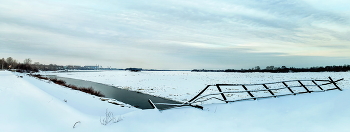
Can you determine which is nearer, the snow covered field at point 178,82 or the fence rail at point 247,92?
Result: the fence rail at point 247,92

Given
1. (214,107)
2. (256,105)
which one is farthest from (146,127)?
(256,105)

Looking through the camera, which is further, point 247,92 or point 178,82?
point 178,82

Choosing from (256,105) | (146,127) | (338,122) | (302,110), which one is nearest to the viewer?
(146,127)

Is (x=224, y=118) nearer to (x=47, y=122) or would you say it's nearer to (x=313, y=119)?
(x=313, y=119)

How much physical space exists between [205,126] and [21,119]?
5918 millimetres

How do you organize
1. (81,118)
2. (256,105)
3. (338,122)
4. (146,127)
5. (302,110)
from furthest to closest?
(256,105) < (302,110) < (338,122) < (81,118) < (146,127)

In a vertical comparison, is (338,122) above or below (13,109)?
below

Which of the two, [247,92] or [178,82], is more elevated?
[247,92]

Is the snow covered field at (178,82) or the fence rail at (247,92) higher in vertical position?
the fence rail at (247,92)

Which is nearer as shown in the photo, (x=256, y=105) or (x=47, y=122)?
(x=47, y=122)

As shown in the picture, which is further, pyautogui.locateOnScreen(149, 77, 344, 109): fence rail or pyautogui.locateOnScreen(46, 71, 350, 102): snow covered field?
pyautogui.locateOnScreen(46, 71, 350, 102): snow covered field

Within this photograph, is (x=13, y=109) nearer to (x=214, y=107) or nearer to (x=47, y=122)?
(x=47, y=122)

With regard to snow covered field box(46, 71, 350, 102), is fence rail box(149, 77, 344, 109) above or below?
above

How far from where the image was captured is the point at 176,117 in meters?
6.72
